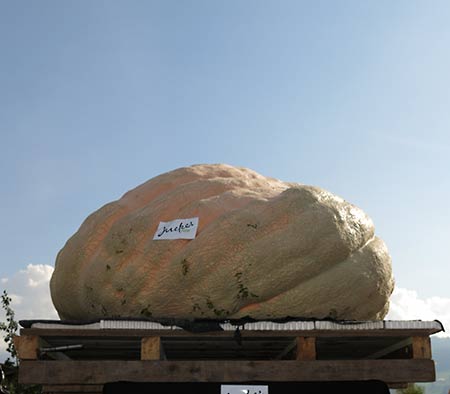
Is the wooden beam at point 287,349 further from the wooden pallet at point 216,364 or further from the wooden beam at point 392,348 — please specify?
the wooden beam at point 392,348

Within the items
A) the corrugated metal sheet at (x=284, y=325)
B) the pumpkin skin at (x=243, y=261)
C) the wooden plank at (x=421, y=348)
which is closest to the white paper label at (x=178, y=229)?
the pumpkin skin at (x=243, y=261)

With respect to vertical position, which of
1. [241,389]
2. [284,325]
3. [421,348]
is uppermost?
[284,325]

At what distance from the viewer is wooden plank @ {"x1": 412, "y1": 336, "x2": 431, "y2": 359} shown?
4.34 meters

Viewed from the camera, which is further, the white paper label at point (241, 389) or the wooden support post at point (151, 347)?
the wooden support post at point (151, 347)

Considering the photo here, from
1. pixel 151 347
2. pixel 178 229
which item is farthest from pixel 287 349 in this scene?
pixel 178 229

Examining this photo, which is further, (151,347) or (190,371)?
(151,347)

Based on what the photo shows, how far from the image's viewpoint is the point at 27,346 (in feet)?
13.8

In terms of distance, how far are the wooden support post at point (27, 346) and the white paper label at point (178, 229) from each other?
1.12 meters

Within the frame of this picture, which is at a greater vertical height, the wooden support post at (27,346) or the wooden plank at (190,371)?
the wooden support post at (27,346)

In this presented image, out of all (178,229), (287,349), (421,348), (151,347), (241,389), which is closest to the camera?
(241,389)

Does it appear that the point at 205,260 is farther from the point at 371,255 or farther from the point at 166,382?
the point at 371,255

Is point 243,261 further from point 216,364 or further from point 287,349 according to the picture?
point 287,349

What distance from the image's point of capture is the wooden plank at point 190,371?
13.5 feet

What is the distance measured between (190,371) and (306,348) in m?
0.83
